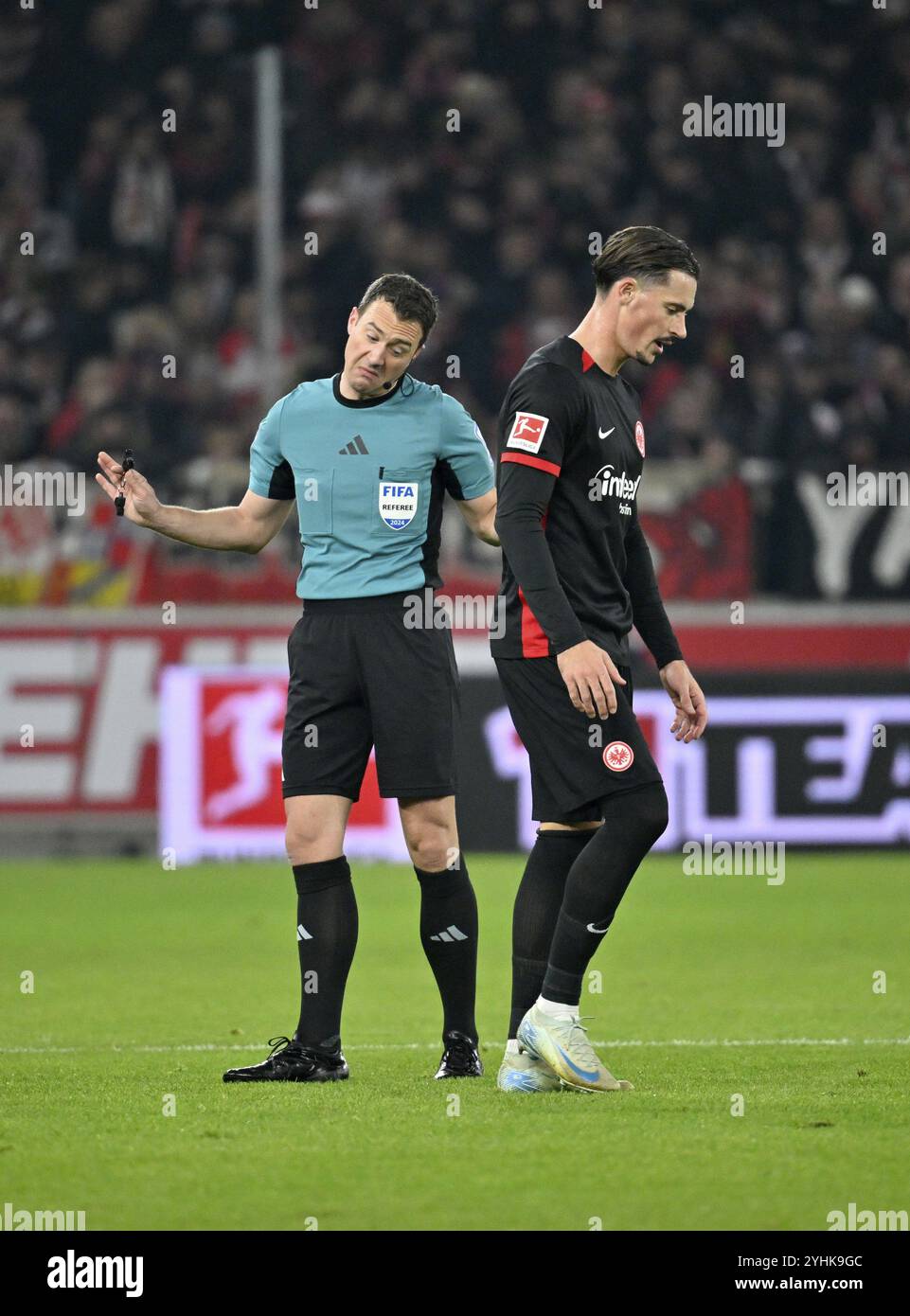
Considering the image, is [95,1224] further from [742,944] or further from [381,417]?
[742,944]

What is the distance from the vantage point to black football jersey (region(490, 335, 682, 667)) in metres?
4.99

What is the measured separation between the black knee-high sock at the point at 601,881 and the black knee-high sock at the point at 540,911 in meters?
0.31

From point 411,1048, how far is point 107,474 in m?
1.79

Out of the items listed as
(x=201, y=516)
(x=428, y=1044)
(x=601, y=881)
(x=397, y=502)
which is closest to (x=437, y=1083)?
(x=601, y=881)

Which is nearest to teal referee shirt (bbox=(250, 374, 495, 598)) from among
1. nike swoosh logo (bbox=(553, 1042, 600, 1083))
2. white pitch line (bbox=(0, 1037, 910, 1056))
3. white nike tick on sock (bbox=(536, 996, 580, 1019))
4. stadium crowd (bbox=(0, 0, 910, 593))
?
white nike tick on sock (bbox=(536, 996, 580, 1019))

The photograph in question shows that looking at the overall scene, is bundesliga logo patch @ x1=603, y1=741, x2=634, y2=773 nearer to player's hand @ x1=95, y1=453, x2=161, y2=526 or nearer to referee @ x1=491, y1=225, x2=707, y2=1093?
referee @ x1=491, y1=225, x2=707, y2=1093

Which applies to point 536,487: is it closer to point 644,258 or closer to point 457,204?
point 644,258

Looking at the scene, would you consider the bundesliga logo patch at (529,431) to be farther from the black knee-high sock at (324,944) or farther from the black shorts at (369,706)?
the black knee-high sock at (324,944)

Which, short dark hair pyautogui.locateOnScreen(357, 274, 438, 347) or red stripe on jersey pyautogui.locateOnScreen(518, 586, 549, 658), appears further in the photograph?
short dark hair pyautogui.locateOnScreen(357, 274, 438, 347)

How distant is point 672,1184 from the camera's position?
4000 millimetres

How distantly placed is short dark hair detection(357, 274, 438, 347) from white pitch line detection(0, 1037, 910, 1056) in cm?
197

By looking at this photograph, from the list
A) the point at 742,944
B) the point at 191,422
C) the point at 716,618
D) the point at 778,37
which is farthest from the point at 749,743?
the point at 778,37

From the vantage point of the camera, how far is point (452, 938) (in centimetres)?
551

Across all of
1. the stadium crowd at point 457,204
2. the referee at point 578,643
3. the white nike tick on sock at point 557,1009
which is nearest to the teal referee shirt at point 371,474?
the referee at point 578,643
